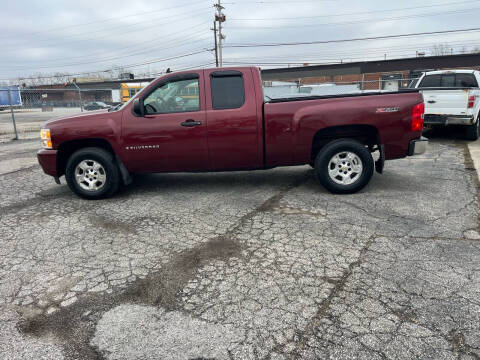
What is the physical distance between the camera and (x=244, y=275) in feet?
10.6

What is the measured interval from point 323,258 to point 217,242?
3.71 ft

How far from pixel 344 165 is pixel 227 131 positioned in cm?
182

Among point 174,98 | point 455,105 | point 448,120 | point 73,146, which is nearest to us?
point 174,98

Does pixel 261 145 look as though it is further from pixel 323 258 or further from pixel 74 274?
pixel 74 274

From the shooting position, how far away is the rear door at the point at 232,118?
5316mm

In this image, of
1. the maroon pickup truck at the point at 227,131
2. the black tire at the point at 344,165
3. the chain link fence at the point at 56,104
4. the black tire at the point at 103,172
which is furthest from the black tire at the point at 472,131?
the chain link fence at the point at 56,104

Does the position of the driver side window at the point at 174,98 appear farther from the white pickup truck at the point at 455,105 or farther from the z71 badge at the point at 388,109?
the white pickup truck at the point at 455,105

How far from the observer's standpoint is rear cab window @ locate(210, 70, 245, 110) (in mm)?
5379

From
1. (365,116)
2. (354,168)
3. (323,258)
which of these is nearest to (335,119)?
(365,116)

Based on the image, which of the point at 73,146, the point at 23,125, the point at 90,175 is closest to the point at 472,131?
the point at 90,175

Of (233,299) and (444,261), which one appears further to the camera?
(444,261)

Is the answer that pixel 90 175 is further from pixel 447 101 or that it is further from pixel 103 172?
pixel 447 101

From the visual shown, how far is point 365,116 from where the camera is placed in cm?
526

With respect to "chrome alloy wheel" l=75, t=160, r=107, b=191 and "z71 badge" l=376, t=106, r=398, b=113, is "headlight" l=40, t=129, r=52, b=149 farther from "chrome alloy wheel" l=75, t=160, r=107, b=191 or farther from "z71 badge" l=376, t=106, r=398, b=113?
"z71 badge" l=376, t=106, r=398, b=113
